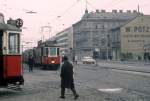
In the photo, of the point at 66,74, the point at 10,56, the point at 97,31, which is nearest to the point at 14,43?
the point at 10,56

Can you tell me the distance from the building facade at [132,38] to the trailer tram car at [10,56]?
305 ft

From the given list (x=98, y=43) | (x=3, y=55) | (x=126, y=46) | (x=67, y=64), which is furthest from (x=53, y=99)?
(x=98, y=43)

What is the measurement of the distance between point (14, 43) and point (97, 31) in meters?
121

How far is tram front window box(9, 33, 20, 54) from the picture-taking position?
18.0m

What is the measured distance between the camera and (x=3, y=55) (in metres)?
17.5

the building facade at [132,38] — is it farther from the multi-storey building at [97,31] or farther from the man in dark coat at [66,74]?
the man in dark coat at [66,74]

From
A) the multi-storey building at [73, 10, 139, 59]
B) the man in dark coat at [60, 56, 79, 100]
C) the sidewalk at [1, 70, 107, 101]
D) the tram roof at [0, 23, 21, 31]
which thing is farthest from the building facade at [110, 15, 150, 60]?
the man in dark coat at [60, 56, 79, 100]

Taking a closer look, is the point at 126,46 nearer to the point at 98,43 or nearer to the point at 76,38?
the point at 98,43

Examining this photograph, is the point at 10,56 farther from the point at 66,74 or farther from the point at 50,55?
the point at 50,55

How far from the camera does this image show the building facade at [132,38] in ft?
371

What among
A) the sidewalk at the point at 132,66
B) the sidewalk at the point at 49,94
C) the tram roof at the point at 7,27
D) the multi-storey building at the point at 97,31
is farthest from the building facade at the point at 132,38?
the tram roof at the point at 7,27

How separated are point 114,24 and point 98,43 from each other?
11710mm

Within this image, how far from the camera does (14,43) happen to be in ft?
59.7

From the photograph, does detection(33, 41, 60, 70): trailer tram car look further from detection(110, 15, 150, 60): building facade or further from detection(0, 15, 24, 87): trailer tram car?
detection(110, 15, 150, 60): building facade
